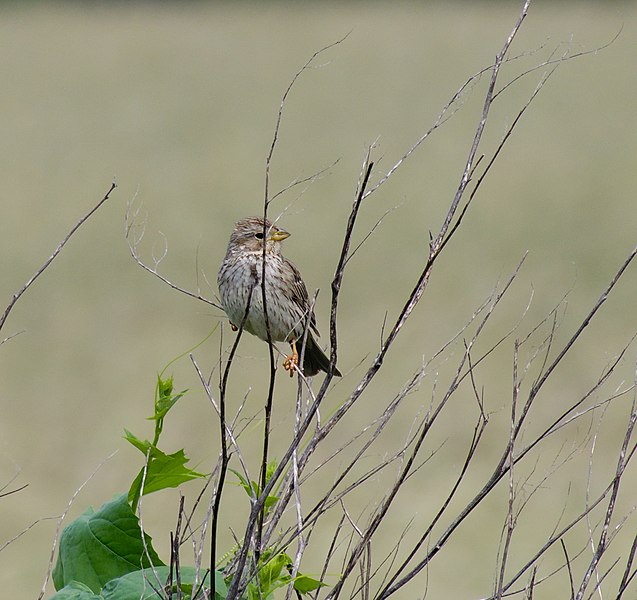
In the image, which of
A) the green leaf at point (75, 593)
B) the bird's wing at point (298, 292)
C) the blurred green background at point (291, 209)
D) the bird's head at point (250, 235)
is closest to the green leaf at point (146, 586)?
the green leaf at point (75, 593)

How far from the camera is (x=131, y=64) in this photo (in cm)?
3384

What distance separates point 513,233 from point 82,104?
1381cm

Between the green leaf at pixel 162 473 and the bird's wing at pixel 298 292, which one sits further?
the bird's wing at pixel 298 292

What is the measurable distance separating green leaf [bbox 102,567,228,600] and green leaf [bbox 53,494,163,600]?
84 mm

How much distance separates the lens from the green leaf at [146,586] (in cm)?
213

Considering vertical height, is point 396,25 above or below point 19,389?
above

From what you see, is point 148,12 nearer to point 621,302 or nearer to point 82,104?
point 82,104

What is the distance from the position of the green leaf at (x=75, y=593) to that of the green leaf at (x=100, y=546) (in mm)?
98

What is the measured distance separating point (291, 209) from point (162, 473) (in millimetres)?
11459

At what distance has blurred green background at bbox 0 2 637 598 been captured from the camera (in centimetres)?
1702

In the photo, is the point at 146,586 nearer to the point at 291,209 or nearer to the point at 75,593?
the point at 75,593

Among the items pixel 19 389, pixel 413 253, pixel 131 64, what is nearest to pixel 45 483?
pixel 19 389

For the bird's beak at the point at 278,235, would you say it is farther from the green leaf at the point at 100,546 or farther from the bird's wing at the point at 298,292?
the green leaf at the point at 100,546

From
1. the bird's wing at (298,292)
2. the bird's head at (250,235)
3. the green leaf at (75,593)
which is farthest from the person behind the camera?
the bird's wing at (298,292)
